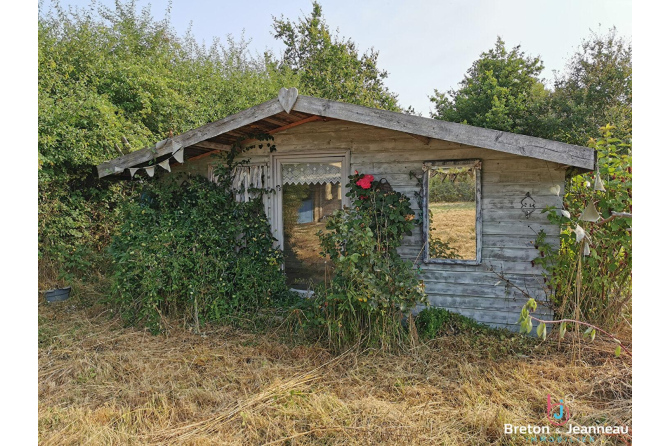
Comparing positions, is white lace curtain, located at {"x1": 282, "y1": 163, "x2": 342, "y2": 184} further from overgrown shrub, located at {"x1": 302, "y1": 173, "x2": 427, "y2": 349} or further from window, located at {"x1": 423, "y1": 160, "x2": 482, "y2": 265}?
window, located at {"x1": 423, "y1": 160, "x2": 482, "y2": 265}

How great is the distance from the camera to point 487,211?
387cm

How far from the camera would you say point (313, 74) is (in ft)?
46.1

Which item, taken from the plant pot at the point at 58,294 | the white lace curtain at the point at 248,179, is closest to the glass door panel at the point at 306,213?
the white lace curtain at the point at 248,179

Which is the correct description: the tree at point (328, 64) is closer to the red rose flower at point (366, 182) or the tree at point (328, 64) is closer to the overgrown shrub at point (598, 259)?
the red rose flower at point (366, 182)

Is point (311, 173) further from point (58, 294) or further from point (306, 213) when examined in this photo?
point (58, 294)

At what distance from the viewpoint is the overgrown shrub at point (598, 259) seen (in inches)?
132

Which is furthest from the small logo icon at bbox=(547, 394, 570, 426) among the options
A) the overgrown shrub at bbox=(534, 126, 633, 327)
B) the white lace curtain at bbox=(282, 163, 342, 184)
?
the white lace curtain at bbox=(282, 163, 342, 184)

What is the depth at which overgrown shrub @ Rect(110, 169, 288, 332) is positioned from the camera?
4.01m

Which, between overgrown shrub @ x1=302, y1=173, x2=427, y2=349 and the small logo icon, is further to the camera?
overgrown shrub @ x1=302, y1=173, x2=427, y2=349

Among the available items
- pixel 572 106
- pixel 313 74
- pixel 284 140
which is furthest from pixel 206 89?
pixel 572 106

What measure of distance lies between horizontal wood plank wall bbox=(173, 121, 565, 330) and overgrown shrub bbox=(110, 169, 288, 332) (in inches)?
58.5

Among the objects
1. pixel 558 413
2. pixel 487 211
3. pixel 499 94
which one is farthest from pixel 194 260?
pixel 499 94

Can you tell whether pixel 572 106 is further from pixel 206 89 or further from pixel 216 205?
pixel 216 205
